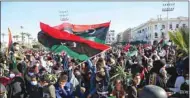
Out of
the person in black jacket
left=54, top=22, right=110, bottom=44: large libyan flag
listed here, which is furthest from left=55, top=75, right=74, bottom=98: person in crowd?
left=54, top=22, right=110, bottom=44: large libyan flag

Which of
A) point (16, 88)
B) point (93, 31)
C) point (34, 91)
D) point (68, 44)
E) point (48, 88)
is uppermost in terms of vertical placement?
point (93, 31)

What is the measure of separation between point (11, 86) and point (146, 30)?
105123 mm

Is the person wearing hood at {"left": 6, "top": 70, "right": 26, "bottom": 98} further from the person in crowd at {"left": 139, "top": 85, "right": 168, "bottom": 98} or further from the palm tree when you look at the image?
the palm tree

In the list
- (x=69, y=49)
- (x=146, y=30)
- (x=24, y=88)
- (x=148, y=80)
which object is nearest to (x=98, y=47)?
(x=69, y=49)

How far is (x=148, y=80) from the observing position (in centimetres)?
752

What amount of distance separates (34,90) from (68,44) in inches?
52.5

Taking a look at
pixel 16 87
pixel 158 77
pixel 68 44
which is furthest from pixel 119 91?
pixel 16 87

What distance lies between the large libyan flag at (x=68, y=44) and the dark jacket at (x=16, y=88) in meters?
1.16

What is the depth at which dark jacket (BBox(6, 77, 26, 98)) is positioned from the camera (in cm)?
730

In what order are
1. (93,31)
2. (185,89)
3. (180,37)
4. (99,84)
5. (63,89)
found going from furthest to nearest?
(180,37) < (93,31) < (99,84) < (63,89) < (185,89)

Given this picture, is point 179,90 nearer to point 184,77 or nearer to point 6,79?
point 184,77

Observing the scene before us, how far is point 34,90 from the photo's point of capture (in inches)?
294

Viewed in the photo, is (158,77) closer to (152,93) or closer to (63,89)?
(63,89)

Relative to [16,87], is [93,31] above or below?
above
